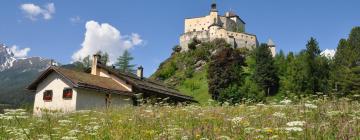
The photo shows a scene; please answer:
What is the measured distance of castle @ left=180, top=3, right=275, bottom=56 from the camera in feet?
395

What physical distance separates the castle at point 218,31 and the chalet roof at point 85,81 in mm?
79648

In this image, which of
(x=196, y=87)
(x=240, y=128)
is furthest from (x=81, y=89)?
(x=196, y=87)

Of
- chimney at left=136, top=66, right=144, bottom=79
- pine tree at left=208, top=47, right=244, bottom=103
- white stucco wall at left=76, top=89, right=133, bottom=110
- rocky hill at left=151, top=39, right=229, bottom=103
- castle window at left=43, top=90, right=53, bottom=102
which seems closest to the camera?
white stucco wall at left=76, top=89, right=133, bottom=110

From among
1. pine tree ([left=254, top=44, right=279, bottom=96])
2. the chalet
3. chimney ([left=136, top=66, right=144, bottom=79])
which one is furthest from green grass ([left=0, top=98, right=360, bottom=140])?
pine tree ([left=254, top=44, right=279, bottom=96])

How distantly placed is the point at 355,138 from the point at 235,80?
239 ft

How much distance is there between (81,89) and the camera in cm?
3631

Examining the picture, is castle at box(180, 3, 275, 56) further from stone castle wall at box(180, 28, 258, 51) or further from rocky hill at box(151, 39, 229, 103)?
rocky hill at box(151, 39, 229, 103)

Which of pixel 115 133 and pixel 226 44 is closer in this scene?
pixel 115 133

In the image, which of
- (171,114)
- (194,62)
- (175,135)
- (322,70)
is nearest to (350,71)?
(322,70)

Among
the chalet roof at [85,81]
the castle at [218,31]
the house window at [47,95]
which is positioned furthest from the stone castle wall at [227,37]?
the house window at [47,95]

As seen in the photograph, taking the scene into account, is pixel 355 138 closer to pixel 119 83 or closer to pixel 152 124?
pixel 152 124

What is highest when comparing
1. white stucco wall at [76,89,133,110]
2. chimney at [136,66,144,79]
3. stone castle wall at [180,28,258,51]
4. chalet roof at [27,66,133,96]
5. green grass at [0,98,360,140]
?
stone castle wall at [180,28,258,51]

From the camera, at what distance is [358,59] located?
234 ft

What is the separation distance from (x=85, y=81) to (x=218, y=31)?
87.8 metres
